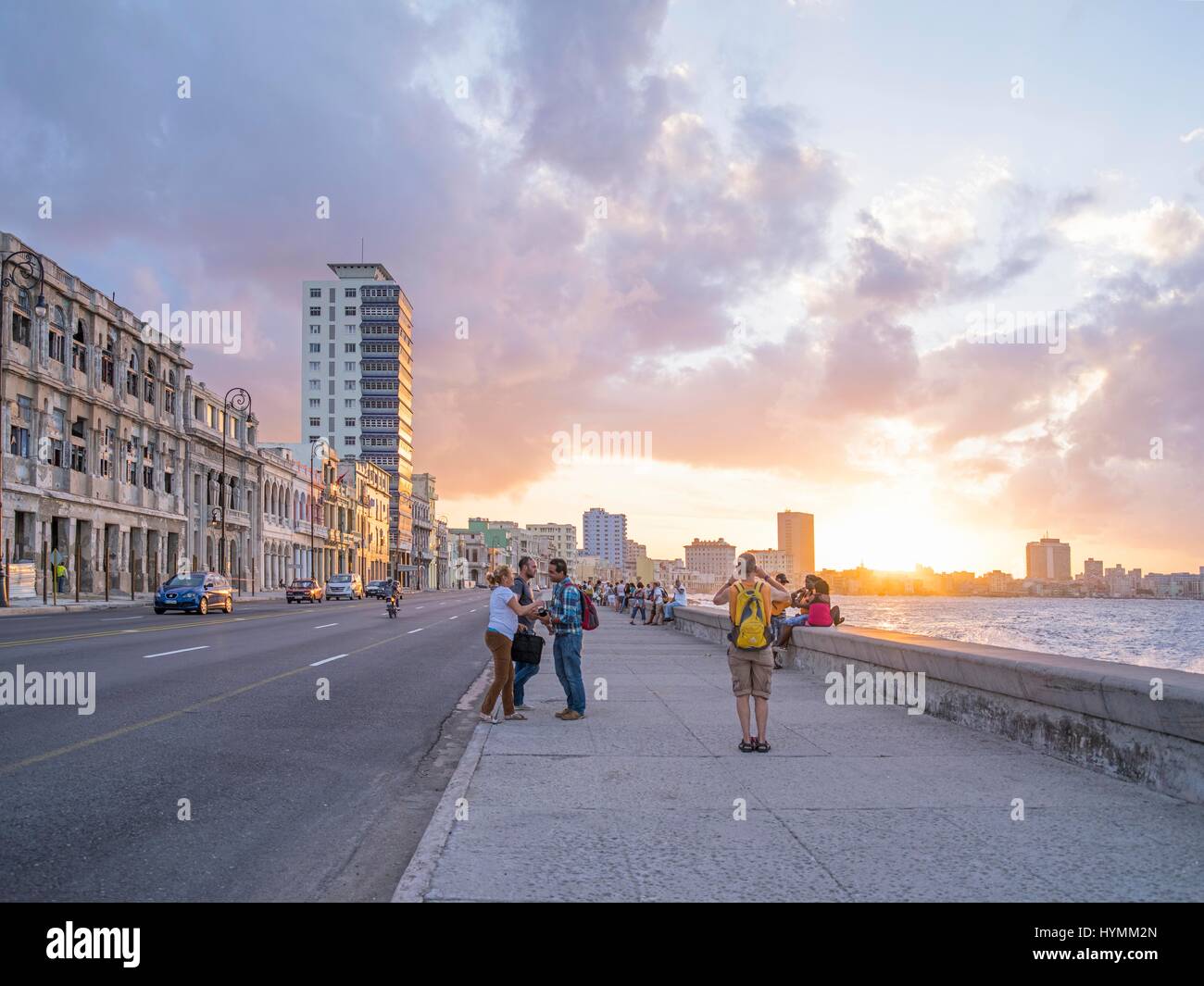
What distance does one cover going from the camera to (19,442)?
163ft

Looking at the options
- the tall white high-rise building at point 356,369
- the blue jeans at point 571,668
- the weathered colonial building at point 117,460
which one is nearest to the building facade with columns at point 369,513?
the tall white high-rise building at point 356,369

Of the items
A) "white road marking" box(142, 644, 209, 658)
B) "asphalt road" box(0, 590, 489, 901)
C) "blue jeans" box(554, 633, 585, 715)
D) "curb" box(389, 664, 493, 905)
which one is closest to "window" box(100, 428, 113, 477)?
"white road marking" box(142, 644, 209, 658)

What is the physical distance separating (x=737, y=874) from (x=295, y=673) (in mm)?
11732

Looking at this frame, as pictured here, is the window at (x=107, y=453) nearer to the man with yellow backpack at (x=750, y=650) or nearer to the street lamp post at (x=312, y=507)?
the street lamp post at (x=312, y=507)

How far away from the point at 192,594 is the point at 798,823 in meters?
36.5

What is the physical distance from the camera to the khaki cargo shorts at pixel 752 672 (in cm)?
886

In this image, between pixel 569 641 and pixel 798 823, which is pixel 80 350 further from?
pixel 798 823

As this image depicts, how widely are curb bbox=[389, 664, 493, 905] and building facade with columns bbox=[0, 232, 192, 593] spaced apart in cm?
3993

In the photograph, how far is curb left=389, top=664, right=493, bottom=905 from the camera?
450 cm
